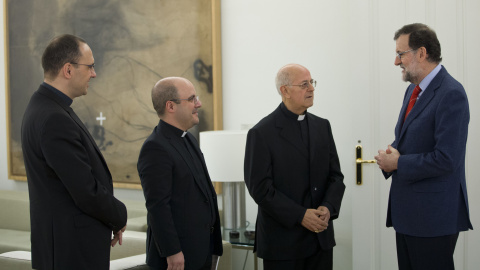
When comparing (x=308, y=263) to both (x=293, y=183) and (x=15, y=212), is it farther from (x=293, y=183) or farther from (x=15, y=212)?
(x=15, y=212)

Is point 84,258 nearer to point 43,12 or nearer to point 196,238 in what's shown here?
point 196,238

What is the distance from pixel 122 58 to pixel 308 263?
3.18m

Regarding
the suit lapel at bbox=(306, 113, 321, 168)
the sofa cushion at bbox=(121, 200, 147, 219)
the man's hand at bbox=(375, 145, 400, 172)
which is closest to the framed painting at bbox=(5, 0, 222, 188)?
the sofa cushion at bbox=(121, 200, 147, 219)

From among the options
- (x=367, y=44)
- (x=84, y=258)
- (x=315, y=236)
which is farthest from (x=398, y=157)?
(x=84, y=258)

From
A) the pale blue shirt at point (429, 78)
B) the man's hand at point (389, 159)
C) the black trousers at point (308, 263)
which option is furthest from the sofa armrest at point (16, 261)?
the pale blue shirt at point (429, 78)

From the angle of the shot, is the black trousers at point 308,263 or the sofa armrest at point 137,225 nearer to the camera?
the black trousers at point 308,263

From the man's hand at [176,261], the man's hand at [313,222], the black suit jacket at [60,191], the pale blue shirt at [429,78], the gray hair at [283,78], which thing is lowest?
the man's hand at [176,261]

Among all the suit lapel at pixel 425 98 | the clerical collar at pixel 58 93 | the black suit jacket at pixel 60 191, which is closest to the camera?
the black suit jacket at pixel 60 191

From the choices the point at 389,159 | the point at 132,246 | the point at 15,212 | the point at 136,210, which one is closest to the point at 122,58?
the point at 136,210

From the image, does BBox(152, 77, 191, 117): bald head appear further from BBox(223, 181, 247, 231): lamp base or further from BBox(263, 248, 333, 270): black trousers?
BBox(223, 181, 247, 231): lamp base

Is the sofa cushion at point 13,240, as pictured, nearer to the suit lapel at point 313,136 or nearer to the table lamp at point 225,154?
the table lamp at point 225,154

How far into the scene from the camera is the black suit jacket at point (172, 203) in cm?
275

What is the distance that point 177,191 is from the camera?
9.35ft

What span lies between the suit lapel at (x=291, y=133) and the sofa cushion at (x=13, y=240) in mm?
2582
